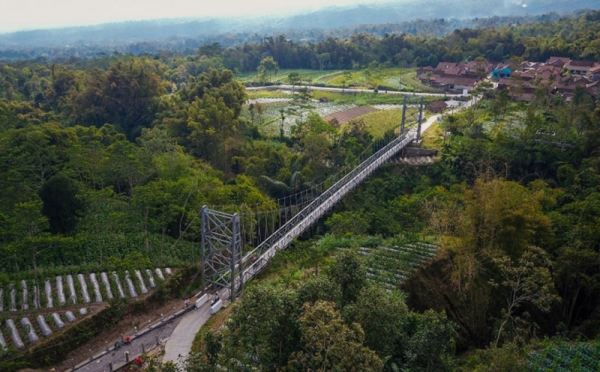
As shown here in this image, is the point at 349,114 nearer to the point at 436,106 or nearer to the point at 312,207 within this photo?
the point at 436,106

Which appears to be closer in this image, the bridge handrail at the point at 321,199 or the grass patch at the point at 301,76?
the bridge handrail at the point at 321,199

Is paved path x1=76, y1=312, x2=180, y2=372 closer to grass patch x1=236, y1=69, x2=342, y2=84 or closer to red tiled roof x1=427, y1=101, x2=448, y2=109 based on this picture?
red tiled roof x1=427, y1=101, x2=448, y2=109

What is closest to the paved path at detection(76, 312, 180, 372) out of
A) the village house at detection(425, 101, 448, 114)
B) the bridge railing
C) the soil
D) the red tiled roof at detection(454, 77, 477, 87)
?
the soil

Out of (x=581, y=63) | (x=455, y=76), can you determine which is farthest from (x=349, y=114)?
(x=581, y=63)

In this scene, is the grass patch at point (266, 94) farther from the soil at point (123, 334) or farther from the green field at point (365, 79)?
the soil at point (123, 334)

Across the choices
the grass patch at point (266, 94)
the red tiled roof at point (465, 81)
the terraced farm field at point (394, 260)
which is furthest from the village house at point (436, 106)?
the terraced farm field at point (394, 260)

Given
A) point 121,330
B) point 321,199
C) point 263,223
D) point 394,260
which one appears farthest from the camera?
point 321,199

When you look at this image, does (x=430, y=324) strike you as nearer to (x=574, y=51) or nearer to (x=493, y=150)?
(x=493, y=150)

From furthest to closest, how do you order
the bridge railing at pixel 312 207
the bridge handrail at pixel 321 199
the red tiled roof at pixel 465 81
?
the red tiled roof at pixel 465 81, the bridge handrail at pixel 321 199, the bridge railing at pixel 312 207
